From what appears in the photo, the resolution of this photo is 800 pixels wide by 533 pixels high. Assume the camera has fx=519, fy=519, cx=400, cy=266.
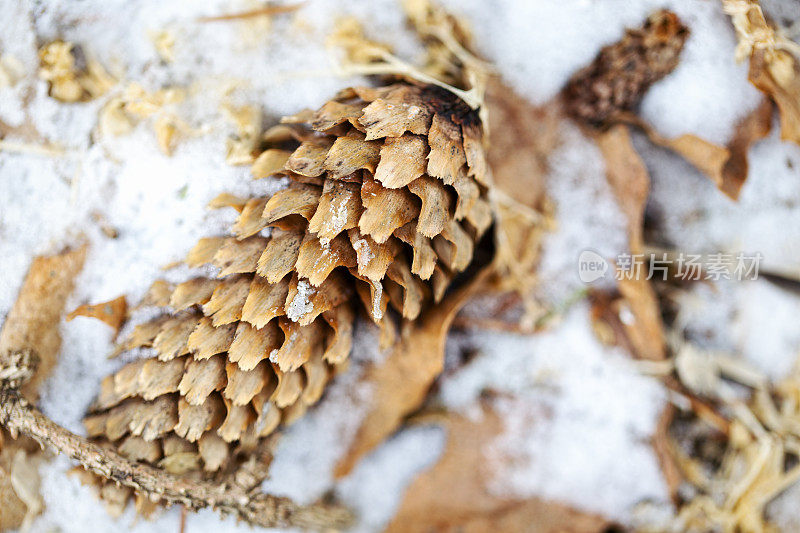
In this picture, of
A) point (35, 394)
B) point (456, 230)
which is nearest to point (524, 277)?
point (456, 230)

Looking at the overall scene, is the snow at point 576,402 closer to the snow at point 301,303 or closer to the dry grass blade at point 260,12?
the snow at point 301,303

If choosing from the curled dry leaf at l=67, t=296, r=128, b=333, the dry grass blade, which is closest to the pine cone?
the dry grass blade

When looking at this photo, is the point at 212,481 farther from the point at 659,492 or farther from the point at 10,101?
the point at 659,492

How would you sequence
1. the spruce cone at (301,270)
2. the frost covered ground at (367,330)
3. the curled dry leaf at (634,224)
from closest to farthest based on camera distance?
the spruce cone at (301,270) → the frost covered ground at (367,330) → the curled dry leaf at (634,224)

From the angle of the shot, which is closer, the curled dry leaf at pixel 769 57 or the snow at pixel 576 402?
the curled dry leaf at pixel 769 57

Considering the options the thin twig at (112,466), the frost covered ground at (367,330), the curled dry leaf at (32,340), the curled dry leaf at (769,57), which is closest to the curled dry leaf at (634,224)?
the frost covered ground at (367,330)
